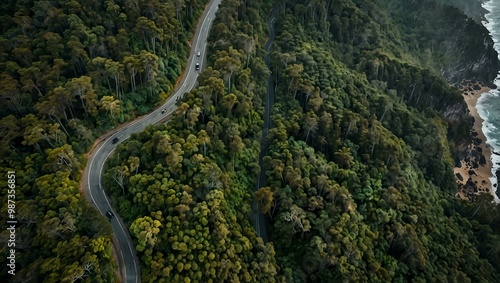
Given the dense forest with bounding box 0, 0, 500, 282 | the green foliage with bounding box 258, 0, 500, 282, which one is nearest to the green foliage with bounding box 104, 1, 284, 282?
the dense forest with bounding box 0, 0, 500, 282

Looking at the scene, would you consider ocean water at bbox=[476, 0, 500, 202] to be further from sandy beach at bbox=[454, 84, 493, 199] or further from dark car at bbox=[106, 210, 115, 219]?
dark car at bbox=[106, 210, 115, 219]

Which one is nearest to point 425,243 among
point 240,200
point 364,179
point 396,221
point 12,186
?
point 396,221

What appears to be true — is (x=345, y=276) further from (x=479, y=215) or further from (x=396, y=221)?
(x=479, y=215)

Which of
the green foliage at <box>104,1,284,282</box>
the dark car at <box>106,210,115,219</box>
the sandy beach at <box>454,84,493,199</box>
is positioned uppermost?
the green foliage at <box>104,1,284,282</box>

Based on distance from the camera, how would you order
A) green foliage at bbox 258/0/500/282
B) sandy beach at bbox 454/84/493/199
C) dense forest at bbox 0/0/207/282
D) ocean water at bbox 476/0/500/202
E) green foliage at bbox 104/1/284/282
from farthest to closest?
1. ocean water at bbox 476/0/500/202
2. sandy beach at bbox 454/84/493/199
3. green foliage at bbox 258/0/500/282
4. green foliage at bbox 104/1/284/282
5. dense forest at bbox 0/0/207/282

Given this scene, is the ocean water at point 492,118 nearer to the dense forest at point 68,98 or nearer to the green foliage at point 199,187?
the green foliage at point 199,187

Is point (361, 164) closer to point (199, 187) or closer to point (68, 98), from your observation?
point (199, 187)

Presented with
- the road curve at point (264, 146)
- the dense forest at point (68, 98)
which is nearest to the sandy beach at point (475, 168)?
the road curve at point (264, 146)
